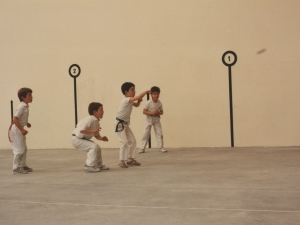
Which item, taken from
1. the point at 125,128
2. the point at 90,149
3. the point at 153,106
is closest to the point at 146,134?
the point at 153,106

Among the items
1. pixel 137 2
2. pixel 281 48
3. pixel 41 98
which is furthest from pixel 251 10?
pixel 41 98

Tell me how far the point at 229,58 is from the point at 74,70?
12.4ft

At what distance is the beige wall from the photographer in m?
11.4

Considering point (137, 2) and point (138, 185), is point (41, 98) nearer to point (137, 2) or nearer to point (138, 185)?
point (137, 2)

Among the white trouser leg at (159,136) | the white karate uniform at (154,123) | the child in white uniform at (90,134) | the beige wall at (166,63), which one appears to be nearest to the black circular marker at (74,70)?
the beige wall at (166,63)

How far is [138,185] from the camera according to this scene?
661 centimetres

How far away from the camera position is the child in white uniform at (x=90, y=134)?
814cm

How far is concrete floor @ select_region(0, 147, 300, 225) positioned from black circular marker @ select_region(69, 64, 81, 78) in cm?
346

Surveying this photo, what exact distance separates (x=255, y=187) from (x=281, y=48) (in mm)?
5907

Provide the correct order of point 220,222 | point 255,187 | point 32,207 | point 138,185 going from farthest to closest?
point 138,185 < point 255,187 < point 32,207 < point 220,222

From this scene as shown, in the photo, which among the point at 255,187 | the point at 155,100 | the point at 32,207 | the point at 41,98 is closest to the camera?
the point at 32,207

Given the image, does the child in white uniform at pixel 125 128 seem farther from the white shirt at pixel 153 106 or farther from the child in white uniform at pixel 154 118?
the white shirt at pixel 153 106

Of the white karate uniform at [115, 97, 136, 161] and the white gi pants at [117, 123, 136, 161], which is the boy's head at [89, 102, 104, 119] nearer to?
the white karate uniform at [115, 97, 136, 161]

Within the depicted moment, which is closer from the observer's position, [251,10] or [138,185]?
[138,185]
